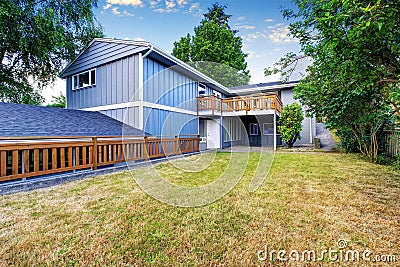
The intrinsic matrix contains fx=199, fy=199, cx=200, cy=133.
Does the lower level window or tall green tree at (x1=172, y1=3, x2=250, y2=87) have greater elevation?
tall green tree at (x1=172, y1=3, x2=250, y2=87)

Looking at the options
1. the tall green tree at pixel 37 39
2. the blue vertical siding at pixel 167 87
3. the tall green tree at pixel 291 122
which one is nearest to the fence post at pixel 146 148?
the blue vertical siding at pixel 167 87

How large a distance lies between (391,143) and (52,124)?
11.3 metres

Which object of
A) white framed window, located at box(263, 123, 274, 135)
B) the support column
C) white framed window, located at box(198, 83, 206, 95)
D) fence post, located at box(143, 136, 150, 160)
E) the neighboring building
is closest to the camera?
fence post, located at box(143, 136, 150, 160)

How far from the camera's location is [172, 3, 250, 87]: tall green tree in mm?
26234

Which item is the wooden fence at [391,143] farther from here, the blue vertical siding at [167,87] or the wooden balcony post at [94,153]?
the wooden balcony post at [94,153]

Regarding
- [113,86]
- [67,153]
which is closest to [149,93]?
[113,86]

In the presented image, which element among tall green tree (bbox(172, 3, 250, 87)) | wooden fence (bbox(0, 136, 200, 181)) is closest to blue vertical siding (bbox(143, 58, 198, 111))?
wooden fence (bbox(0, 136, 200, 181))

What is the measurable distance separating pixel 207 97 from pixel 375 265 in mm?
10596

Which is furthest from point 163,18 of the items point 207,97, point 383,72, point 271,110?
point 383,72

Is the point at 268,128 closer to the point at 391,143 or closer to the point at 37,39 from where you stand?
the point at 391,143

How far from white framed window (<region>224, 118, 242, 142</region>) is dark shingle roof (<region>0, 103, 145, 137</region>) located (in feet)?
24.8

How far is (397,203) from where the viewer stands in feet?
10.2

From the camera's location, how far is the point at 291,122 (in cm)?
1166

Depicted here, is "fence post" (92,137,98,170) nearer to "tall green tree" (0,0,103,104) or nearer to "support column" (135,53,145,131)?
"support column" (135,53,145,131)
